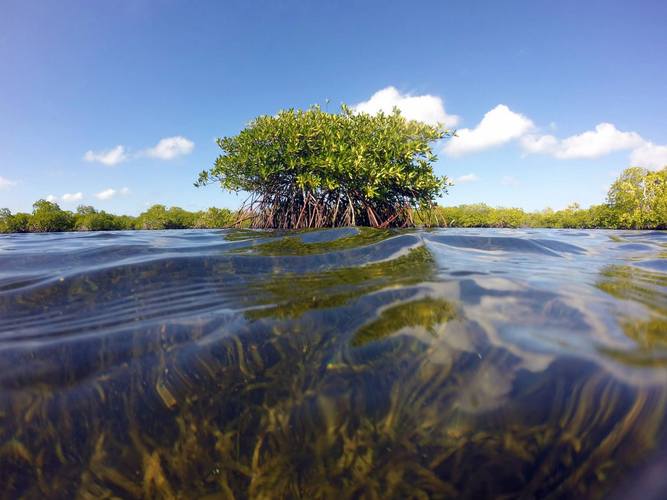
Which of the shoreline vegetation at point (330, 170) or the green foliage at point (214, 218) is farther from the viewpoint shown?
the green foliage at point (214, 218)

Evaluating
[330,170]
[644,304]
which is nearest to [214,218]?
[330,170]

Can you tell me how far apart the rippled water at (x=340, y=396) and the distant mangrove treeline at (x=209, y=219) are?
16.6 meters

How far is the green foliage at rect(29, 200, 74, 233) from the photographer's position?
77.1ft

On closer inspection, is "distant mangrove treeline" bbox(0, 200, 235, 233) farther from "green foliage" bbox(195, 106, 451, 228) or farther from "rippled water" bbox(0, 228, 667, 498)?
"rippled water" bbox(0, 228, 667, 498)

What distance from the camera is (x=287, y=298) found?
2359 mm

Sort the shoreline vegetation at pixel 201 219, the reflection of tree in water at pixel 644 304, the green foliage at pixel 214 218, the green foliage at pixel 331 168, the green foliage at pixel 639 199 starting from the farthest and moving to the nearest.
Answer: the green foliage at pixel 214 218 → the shoreline vegetation at pixel 201 219 → the green foliage at pixel 639 199 → the green foliage at pixel 331 168 → the reflection of tree in water at pixel 644 304

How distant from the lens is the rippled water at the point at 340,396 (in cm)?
98

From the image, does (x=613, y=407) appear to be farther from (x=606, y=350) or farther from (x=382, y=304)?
(x=382, y=304)

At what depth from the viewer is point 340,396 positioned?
1.24m

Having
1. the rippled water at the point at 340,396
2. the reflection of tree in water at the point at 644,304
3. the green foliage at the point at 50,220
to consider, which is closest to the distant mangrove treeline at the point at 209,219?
the green foliage at the point at 50,220

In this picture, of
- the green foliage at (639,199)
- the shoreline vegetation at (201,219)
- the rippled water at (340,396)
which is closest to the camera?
the rippled water at (340,396)

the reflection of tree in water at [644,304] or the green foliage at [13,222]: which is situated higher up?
the green foliage at [13,222]

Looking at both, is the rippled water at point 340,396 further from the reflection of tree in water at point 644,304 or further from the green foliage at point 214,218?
the green foliage at point 214,218

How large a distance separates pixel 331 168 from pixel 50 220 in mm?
26484
